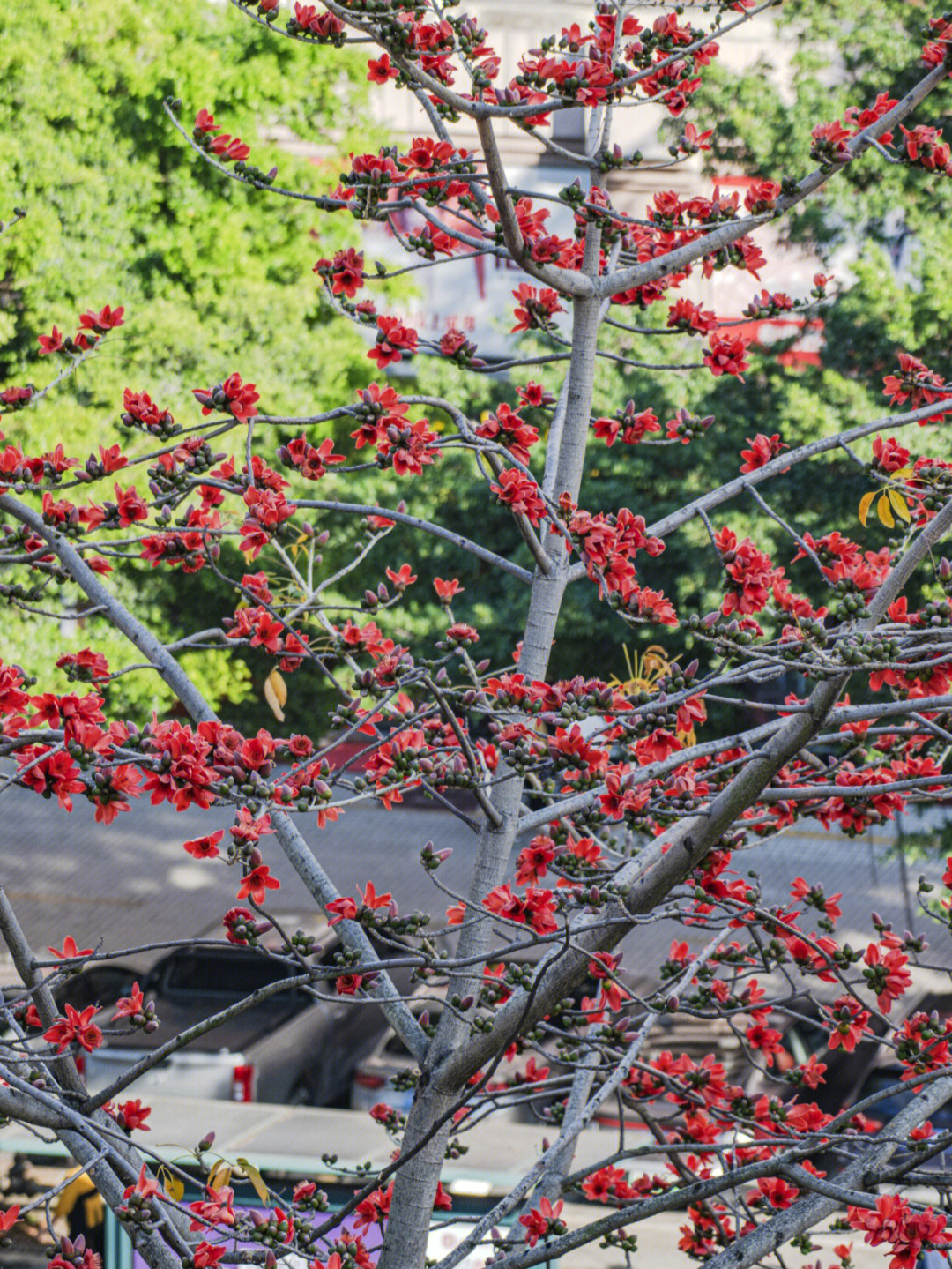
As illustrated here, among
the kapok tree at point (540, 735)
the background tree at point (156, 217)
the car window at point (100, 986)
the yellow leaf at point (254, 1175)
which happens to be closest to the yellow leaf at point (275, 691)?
the kapok tree at point (540, 735)

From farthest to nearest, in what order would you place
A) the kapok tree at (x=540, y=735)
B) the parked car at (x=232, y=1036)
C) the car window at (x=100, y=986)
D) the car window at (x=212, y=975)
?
the car window at (x=212, y=975) → the car window at (x=100, y=986) → the parked car at (x=232, y=1036) → the kapok tree at (x=540, y=735)

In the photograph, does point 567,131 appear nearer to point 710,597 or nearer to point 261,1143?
point 710,597

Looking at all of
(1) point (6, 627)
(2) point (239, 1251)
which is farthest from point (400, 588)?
(1) point (6, 627)

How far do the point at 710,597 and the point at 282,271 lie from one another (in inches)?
243

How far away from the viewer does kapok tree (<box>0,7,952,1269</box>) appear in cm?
265

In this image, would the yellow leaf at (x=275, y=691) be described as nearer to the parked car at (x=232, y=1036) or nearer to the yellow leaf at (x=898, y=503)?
the yellow leaf at (x=898, y=503)

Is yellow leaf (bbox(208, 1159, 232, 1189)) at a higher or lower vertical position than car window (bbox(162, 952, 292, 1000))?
lower

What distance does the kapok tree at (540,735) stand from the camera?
2.65m

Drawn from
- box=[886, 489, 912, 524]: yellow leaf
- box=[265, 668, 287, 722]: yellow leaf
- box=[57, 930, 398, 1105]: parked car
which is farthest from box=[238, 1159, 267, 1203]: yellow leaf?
box=[57, 930, 398, 1105]: parked car

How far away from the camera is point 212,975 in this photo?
368 inches

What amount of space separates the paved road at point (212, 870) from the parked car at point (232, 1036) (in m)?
2.86

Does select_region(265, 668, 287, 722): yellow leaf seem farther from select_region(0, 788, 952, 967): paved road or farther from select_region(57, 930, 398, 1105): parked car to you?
select_region(0, 788, 952, 967): paved road

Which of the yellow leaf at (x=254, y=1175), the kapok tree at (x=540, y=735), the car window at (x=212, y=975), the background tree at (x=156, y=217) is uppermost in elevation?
the background tree at (x=156, y=217)

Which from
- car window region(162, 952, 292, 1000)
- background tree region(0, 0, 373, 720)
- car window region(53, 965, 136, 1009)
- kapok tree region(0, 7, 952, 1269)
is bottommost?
kapok tree region(0, 7, 952, 1269)
